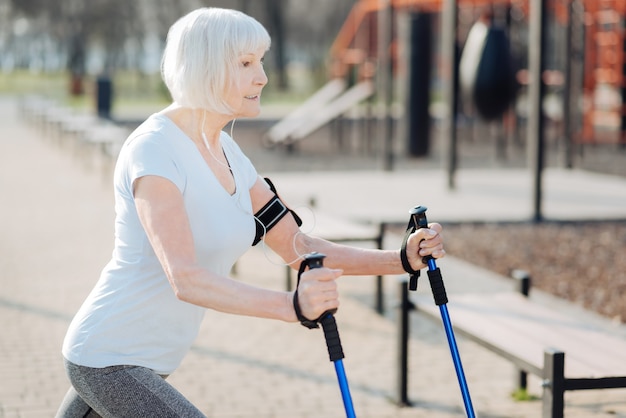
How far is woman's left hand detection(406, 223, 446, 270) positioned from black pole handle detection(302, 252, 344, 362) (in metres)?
0.64

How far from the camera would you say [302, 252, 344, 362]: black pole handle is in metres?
2.46

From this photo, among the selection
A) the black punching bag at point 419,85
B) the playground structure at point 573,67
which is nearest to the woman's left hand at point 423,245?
the playground structure at point 573,67

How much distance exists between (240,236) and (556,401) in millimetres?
1858

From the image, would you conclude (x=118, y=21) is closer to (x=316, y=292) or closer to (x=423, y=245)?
(x=423, y=245)

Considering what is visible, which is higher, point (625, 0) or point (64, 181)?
point (625, 0)

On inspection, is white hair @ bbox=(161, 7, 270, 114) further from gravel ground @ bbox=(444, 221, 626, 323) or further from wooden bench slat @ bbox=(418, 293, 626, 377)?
gravel ground @ bbox=(444, 221, 626, 323)

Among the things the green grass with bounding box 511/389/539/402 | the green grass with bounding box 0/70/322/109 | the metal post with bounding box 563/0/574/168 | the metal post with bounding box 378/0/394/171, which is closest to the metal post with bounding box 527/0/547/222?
the metal post with bounding box 378/0/394/171

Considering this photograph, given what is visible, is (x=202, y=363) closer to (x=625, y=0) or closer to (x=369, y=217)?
(x=369, y=217)

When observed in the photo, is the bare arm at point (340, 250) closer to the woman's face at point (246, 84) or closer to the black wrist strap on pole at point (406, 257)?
the black wrist strap on pole at point (406, 257)

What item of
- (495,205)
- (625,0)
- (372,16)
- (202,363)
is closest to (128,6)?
(372,16)

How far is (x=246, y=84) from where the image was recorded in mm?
2764

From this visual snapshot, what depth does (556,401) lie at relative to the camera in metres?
4.20

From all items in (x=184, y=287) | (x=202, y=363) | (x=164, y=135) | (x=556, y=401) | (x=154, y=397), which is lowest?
(x=202, y=363)

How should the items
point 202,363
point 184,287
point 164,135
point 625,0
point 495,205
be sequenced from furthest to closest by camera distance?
point 625,0 → point 495,205 → point 202,363 → point 164,135 → point 184,287
